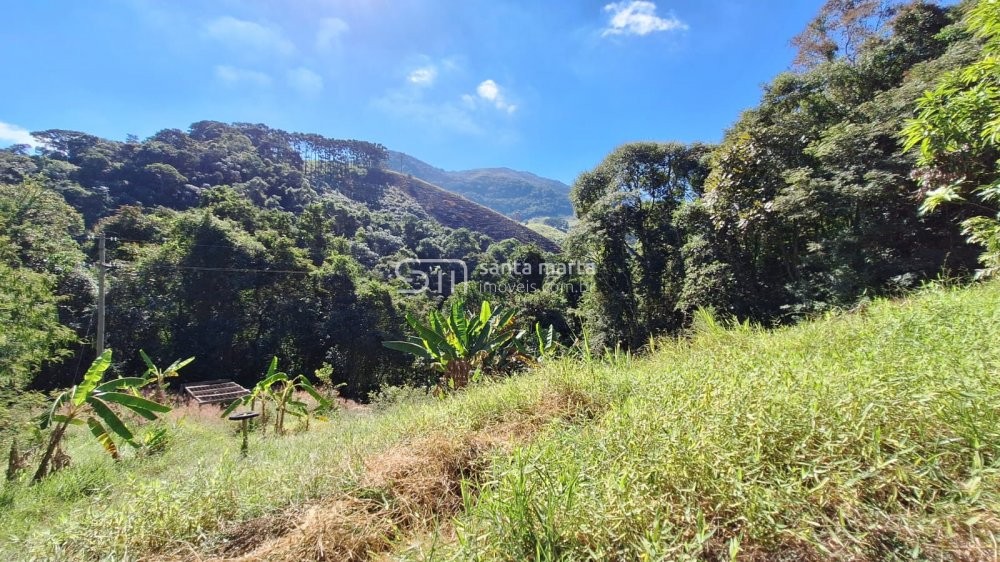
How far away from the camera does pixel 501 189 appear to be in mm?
135500

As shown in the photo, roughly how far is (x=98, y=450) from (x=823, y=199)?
13119 mm

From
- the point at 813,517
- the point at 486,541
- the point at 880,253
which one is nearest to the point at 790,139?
the point at 880,253

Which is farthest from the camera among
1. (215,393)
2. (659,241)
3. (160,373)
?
(659,241)

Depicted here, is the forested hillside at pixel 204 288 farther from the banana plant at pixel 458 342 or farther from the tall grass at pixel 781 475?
the tall grass at pixel 781 475

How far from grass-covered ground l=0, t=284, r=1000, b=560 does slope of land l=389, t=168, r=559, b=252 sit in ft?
153

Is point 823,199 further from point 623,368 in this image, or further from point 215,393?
point 215,393

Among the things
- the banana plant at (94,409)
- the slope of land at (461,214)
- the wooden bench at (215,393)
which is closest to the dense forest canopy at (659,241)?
the banana plant at (94,409)

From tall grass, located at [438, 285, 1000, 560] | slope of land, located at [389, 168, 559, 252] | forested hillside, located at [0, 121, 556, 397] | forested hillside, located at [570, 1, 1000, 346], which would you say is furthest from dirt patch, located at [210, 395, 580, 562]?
slope of land, located at [389, 168, 559, 252]

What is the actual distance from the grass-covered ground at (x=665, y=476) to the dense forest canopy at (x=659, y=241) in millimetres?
1459

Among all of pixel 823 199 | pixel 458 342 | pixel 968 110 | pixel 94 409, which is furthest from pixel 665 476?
pixel 823 199

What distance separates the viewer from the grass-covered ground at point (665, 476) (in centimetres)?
115

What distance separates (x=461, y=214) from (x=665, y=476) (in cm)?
5977

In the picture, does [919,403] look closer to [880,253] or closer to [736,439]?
[736,439]

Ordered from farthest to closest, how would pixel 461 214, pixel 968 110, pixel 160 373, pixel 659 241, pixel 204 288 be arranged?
pixel 461 214
pixel 204 288
pixel 659 241
pixel 160 373
pixel 968 110
